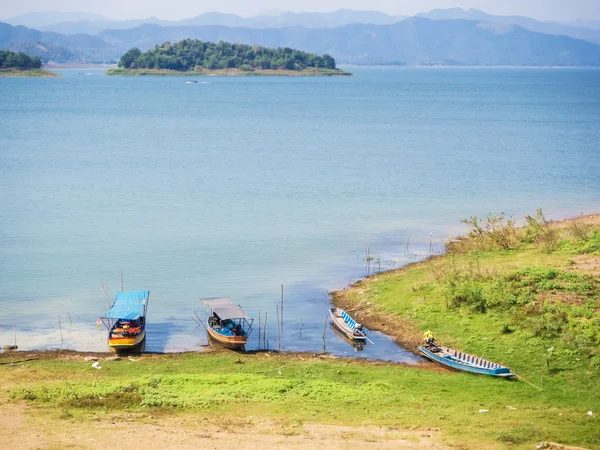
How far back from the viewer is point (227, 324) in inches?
1352

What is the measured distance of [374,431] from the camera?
23.9 meters

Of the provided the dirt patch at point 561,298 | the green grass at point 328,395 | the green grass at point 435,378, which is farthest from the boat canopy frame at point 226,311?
the dirt patch at point 561,298

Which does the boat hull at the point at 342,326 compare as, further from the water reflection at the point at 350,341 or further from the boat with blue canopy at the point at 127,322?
the boat with blue canopy at the point at 127,322

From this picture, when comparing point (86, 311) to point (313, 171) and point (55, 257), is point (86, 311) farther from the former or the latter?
point (313, 171)

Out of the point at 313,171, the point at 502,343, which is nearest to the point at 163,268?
the point at 502,343

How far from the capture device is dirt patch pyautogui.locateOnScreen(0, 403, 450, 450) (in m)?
22.8

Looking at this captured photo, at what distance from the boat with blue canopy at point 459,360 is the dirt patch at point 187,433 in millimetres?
5843

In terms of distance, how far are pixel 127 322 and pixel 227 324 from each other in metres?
4.06

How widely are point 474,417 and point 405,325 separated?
10.4m

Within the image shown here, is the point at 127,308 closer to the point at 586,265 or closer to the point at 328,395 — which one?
the point at 328,395

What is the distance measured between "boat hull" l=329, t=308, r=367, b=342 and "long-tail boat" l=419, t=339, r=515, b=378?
10.2 ft

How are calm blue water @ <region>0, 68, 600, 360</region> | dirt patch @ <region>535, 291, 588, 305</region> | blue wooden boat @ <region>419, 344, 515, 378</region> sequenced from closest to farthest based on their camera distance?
blue wooden boat @ <region>419, 344, 515, 378</region> → dirt patch @ <region>535, 291, 588, 305</region> → calm blue water @ <region>0, 68, 600, 360</region>

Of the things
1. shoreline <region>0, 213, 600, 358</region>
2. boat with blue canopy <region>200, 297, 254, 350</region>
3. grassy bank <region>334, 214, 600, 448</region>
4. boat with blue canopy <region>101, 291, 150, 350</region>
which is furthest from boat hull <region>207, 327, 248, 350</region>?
grassy bank <region>334, 214, 600, 448</region>

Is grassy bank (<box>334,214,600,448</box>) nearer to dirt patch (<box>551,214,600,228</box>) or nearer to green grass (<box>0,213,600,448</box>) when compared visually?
green grass (<box>0,213,600,448</box>)
